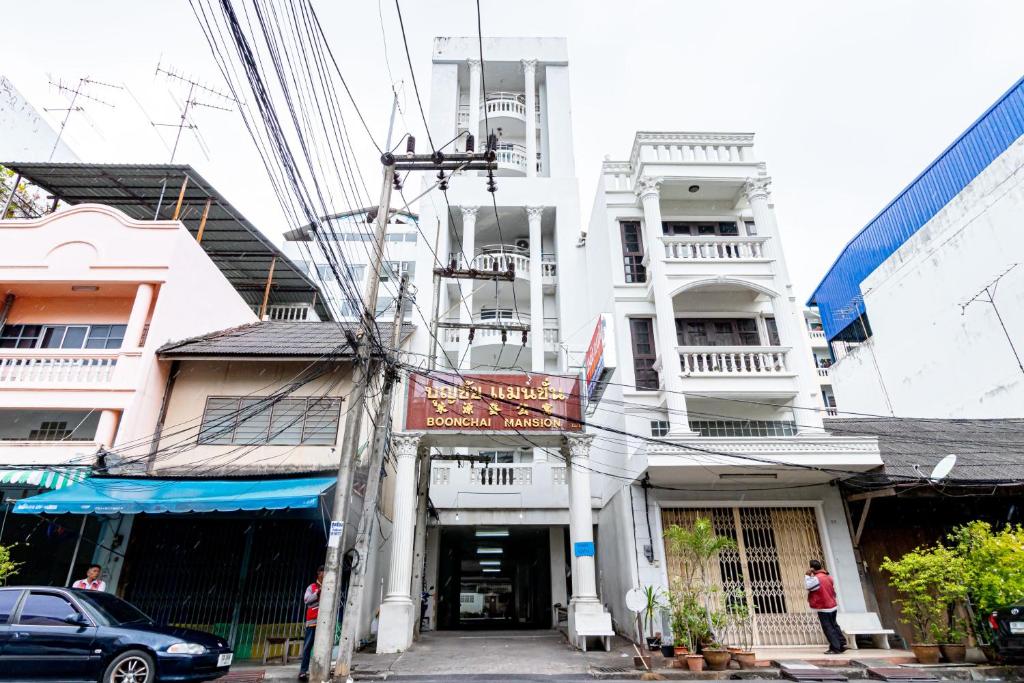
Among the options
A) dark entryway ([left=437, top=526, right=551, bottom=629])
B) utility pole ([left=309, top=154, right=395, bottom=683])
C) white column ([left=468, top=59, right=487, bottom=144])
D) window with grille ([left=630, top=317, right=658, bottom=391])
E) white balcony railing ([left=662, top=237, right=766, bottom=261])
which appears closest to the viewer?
utility pole ([left=309, top=154, right=395, bottom=683])

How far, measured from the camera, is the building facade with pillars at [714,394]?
471 inches

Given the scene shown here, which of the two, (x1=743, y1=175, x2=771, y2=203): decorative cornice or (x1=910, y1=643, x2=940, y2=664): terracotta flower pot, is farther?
(x1=743, y1=175, x2=771, y2=203): decorative cornice

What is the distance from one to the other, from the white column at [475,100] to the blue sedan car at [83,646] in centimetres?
2058

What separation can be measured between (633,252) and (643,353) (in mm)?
3118

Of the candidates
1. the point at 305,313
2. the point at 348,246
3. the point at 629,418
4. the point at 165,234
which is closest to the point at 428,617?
the point at 629,418

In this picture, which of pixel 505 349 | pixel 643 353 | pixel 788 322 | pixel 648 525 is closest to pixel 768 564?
pixel 648 525

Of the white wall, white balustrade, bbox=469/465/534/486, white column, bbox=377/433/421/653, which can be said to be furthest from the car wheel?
the white wall

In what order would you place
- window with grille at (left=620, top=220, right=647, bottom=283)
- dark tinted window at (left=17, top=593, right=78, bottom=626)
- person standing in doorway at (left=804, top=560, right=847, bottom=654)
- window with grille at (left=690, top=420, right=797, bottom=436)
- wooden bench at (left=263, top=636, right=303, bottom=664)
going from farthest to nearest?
window with grille at (left=620, top=220, right=647, bottom=283) → window with grille at (left=690, top=420, right=797, bottom=436) → wooden bench at (left=263, top=636, right=303, bottom=664) → person standing in doorway at (left=804, top=560, right=847, bottom=654) → dark tinted window at (left=17, top=593, right=78, bottom=626)

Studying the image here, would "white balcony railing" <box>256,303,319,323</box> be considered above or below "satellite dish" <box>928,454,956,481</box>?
above

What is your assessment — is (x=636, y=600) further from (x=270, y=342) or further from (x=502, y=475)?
(x=270, y=342)

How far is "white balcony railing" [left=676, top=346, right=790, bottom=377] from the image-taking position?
44.5 ft

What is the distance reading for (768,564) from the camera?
41.1 ft

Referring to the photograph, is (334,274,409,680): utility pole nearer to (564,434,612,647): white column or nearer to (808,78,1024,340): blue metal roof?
(564,434,612,647): white column

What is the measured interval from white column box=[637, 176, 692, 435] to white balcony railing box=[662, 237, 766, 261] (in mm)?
418
